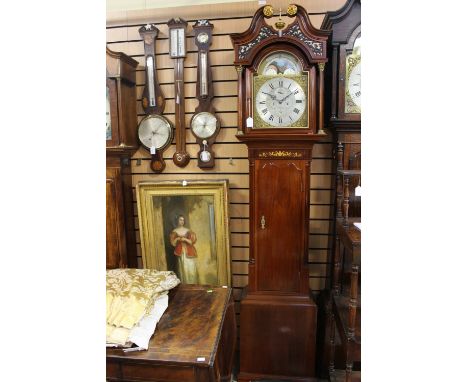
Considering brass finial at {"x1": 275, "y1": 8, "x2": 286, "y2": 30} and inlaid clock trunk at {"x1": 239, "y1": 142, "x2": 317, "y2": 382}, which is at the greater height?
brass finial at {"x1": 275, "y1": 8, "x2": 286, "y2": 30}

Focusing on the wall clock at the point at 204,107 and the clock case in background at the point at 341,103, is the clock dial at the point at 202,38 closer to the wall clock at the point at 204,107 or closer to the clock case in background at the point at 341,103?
the wall clock at the point at 204,107

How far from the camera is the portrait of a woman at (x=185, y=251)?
7.57ft

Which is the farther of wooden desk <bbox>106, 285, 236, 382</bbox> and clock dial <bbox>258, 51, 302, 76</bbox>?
clock dial <bbox>258, 51, 302, 76</bbox>

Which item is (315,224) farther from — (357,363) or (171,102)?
(171,102)

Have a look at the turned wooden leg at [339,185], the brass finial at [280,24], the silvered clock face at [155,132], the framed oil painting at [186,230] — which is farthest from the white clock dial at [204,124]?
the turned wooden leg at [339,185]

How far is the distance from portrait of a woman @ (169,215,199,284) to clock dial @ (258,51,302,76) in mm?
1232

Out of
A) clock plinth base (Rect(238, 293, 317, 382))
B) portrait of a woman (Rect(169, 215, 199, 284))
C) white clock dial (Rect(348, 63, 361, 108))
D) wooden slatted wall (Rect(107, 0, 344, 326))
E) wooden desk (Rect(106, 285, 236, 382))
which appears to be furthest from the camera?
portrait of a woman (Rect(169, 215, 199, 284))

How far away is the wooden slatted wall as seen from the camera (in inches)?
86.4

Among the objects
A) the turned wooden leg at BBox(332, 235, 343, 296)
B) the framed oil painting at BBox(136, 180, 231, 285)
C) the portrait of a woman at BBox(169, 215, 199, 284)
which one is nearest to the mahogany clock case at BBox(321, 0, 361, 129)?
the turned wooden leg at BBox(332, 235, 343, 296)

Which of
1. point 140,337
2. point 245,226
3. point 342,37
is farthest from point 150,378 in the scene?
point 342,37

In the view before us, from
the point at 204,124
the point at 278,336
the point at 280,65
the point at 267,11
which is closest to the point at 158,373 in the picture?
the point at 278,336

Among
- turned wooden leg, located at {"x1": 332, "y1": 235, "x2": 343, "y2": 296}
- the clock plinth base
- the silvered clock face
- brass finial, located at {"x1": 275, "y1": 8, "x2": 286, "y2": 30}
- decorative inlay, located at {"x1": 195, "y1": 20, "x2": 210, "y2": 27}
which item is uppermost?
decorative inlay, located at {"x1": 195, "y1": 20, "x2": 210, "y2": 27}

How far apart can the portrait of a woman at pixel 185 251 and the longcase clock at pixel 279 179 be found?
53cm

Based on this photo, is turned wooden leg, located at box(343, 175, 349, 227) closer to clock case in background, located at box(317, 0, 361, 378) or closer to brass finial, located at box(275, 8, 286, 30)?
clock case in background, located at box(317, 0, 361, 378)
